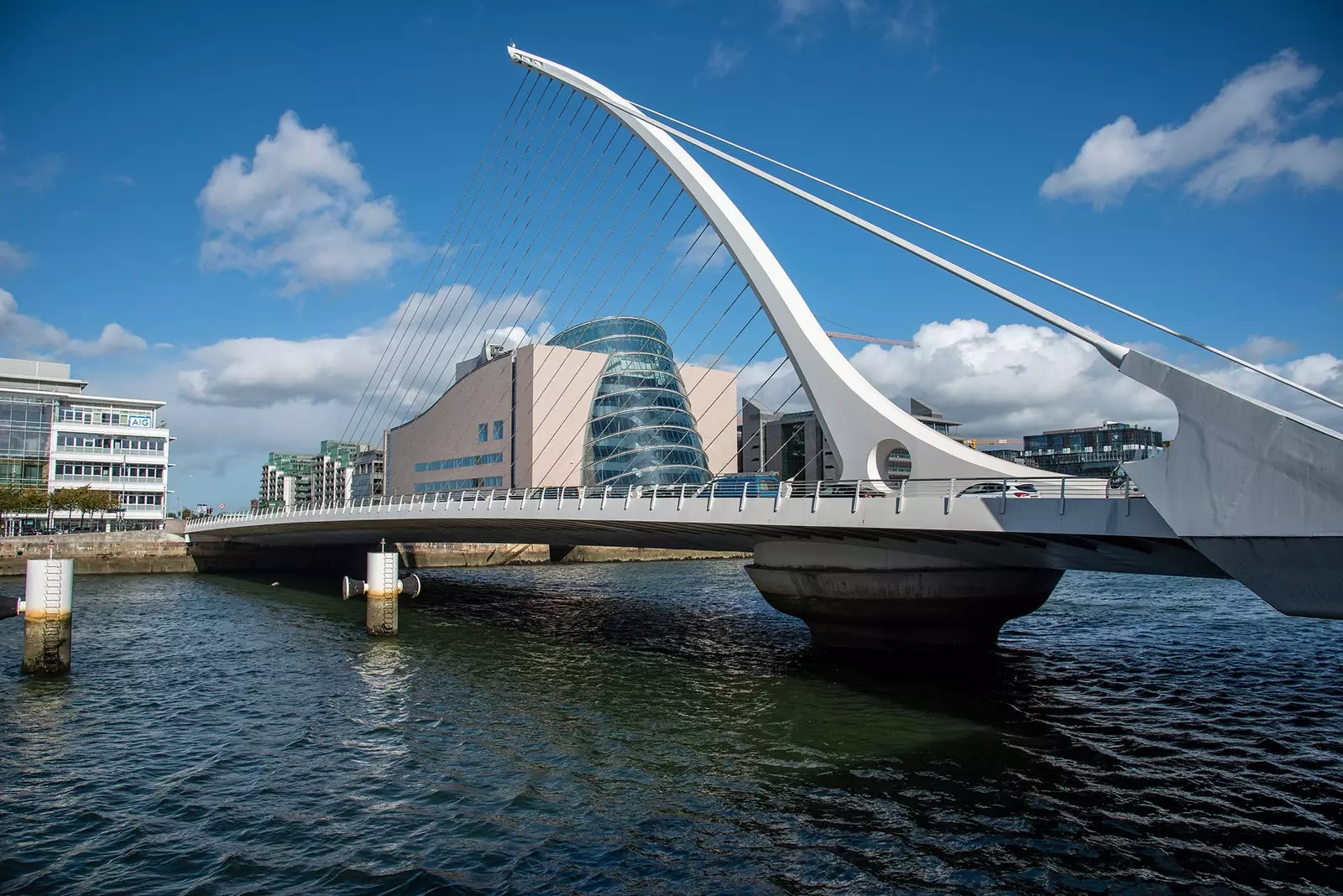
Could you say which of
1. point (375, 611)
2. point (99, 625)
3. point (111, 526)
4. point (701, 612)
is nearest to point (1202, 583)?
point (701, 612)

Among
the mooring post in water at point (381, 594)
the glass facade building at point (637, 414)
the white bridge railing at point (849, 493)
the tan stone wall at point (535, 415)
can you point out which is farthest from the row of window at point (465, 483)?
the white bridge railing at point (849, 493)

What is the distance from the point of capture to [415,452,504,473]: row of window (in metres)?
82.2

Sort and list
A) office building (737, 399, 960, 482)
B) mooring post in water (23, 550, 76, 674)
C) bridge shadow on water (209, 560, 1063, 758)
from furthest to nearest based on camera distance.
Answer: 1. office building (737, 399, 960, 482)
2. mooring post in water (23, 550, 76, 674)
3. bridge shadow on water (209, 560, 1063, 758)

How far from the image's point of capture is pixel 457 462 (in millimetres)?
88125

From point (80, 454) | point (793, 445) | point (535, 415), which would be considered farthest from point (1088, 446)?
point (80, 454)

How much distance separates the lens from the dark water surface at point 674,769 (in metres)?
10.4

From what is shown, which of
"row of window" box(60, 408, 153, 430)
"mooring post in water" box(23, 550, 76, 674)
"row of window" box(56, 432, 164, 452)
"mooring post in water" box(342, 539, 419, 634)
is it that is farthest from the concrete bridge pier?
"row of window" box(60, 408, 153, 430)

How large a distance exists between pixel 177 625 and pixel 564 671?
1860 centimetres

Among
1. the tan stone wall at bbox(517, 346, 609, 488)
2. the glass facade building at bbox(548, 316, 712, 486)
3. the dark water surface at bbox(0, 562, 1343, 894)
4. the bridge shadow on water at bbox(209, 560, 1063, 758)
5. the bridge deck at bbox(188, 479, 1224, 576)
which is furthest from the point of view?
the glass facade building at bbox(548, 316, 712, 486)

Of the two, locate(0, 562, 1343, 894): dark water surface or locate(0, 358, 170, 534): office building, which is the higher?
locate(0, 358, 170, 534): office building

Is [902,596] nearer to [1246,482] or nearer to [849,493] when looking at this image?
[849,493]

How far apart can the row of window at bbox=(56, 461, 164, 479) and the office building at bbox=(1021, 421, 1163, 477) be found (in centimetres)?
10294

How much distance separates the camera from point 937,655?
23.2 meters

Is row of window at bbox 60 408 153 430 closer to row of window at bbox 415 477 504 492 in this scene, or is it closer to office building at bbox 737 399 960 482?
row of window at bbox 415 477 504 492
